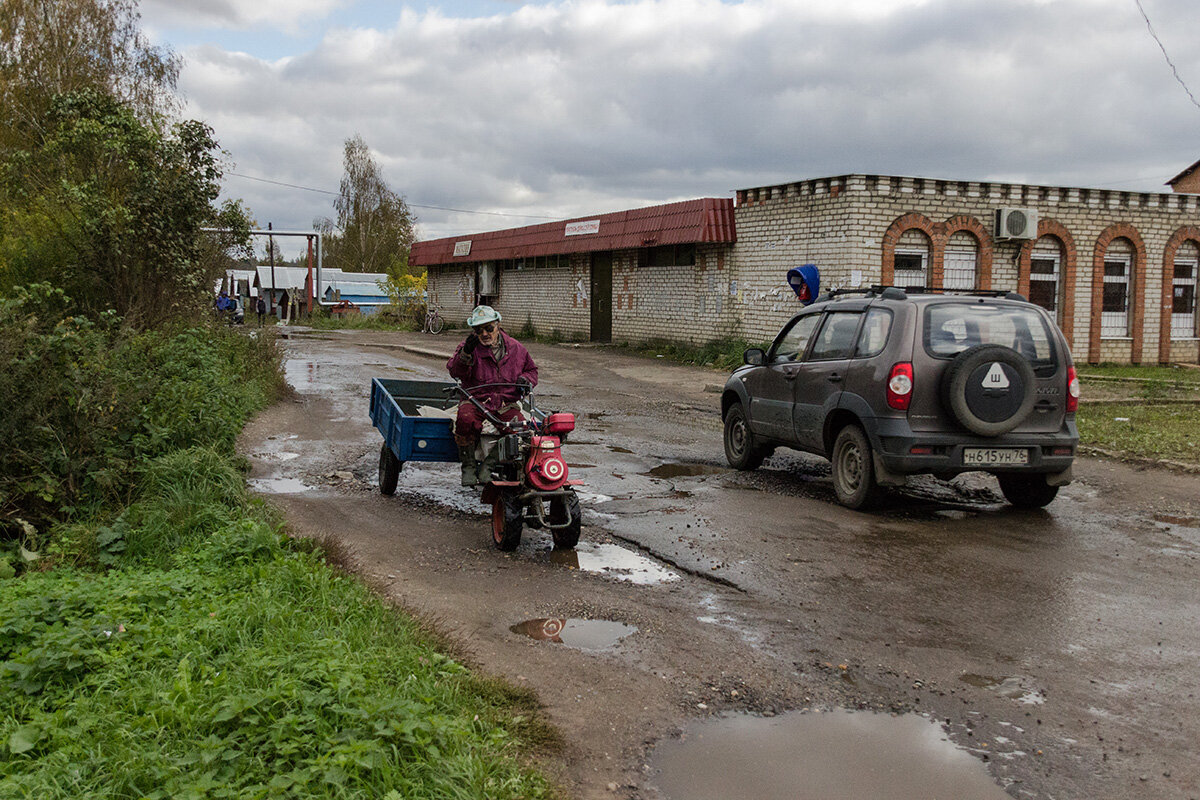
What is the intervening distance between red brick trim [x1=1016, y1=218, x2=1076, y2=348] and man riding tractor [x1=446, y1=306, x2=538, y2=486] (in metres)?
17.5

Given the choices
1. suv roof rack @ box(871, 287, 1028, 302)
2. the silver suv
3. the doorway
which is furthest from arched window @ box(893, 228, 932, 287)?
the silver suv

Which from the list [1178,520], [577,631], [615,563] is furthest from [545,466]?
[1178,520]

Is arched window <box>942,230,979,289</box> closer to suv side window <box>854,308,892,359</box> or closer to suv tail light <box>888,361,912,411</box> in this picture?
suv side window <box>854,308,892,359</box>

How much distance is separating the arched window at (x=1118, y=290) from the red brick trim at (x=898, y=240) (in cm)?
525

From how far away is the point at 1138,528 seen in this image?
775 cm

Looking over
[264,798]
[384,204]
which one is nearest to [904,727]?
[264,798]

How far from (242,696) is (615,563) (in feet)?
10.7

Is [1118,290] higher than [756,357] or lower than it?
higher

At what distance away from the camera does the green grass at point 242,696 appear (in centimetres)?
329

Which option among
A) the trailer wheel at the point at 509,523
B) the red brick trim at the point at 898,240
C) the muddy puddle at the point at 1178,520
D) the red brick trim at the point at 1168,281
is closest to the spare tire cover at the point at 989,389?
the muddy puddle at the point at 1178,520

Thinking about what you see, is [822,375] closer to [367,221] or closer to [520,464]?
[520,464]

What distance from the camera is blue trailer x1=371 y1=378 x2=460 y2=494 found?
776cm

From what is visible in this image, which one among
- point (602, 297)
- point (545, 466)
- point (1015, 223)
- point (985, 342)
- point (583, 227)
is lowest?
point (545, 466)

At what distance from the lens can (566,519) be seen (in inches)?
269
